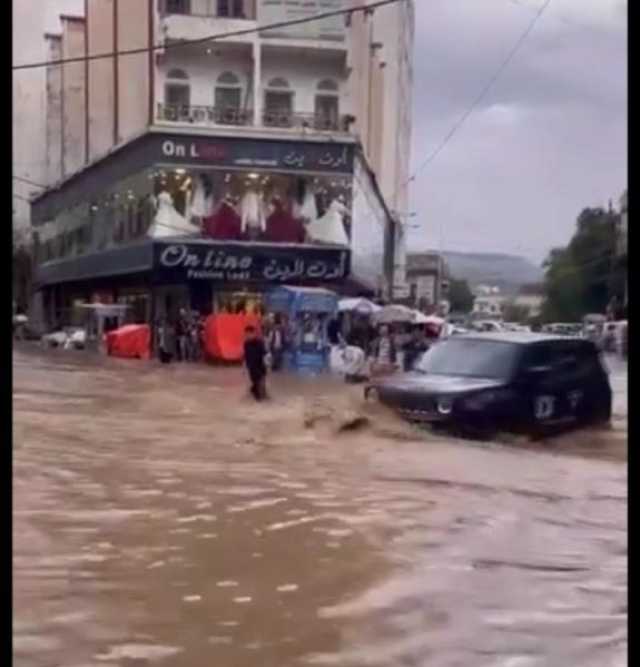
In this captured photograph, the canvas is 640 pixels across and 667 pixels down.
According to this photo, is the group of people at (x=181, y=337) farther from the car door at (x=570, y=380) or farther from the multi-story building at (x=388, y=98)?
the car door at (x=570, y=380)

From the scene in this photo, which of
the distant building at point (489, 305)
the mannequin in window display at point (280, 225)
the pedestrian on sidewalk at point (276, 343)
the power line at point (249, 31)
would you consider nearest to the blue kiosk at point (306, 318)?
the pedestrian on sidewalk at point (276, 343)

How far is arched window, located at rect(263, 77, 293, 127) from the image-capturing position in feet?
8.04

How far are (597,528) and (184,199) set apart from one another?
1191mm

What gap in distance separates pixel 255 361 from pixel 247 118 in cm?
72

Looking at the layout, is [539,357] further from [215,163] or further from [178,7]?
[178,7]

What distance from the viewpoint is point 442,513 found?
3.18 metres

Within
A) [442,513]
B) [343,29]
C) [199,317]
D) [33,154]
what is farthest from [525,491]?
[33,154]

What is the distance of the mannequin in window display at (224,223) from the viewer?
245 cm

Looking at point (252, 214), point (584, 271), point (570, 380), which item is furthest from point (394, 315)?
point (584, 271)

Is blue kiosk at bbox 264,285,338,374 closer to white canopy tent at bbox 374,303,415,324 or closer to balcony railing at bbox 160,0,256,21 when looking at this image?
white canopy tent at bbox 374,303,415,324

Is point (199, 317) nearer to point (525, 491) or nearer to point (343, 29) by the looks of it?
point (343, 29)

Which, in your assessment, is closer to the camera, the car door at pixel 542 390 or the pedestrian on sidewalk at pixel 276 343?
the pedestrian on sidewalk at pixel 276 343

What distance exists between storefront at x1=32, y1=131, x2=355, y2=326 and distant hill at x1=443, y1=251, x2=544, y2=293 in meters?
0.46

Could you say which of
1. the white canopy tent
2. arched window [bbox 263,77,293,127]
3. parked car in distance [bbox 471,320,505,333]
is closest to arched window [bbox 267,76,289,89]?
arched window [bbox 263,77,293,127]
